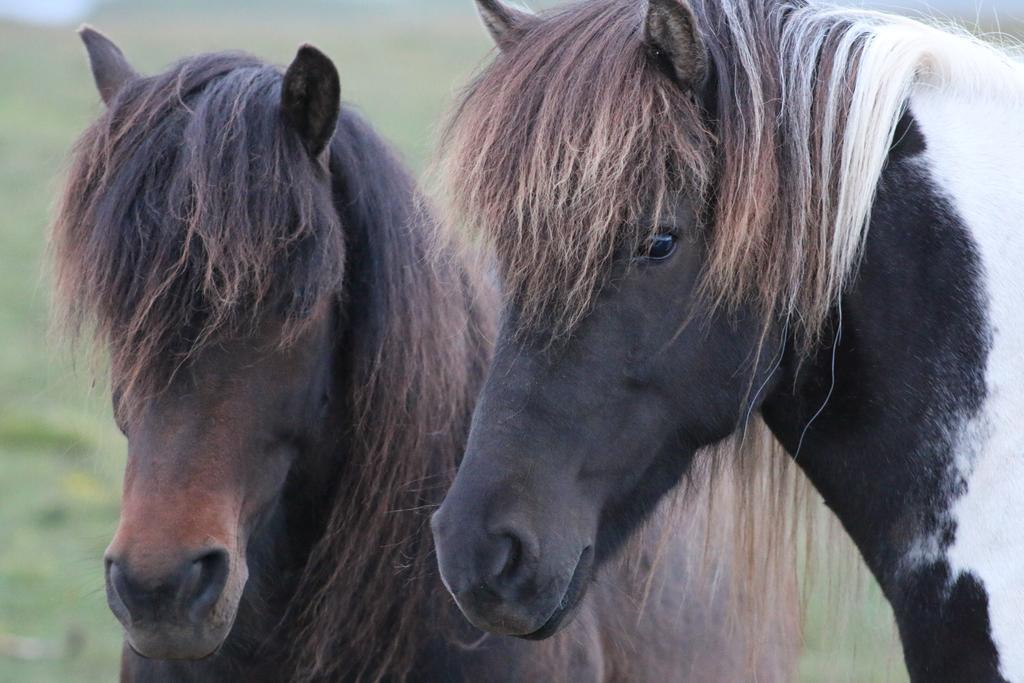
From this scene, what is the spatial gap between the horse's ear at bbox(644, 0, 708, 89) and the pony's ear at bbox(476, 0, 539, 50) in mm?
393

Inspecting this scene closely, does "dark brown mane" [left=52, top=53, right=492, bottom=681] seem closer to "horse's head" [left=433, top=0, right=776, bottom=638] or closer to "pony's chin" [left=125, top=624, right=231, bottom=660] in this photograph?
"pony's chin" [left=125, top=624, right=231, bottom=660]

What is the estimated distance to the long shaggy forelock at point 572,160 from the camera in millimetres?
2072

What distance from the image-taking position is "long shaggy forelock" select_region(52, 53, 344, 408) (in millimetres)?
2502

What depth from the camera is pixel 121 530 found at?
2.38 m

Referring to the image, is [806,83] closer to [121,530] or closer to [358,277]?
[358,277]

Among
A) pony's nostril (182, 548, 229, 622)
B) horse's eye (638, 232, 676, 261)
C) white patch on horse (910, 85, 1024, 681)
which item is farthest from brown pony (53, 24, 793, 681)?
white patch on horse (910, 85, 1024, 681)

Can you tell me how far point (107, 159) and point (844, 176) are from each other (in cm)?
157

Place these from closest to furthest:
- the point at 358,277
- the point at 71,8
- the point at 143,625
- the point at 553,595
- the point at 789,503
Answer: the point at 553,595 → the point at 143,625 → the point at 789,503 → the point at 358,277 → the point at 71,8

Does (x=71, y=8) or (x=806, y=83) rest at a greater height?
(x=71, y=8)

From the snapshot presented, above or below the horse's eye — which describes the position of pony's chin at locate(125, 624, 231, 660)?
below

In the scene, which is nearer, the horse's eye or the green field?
the horse's eye

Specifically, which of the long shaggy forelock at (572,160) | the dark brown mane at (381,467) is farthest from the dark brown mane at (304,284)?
the long shaggy forelock at (572,160)


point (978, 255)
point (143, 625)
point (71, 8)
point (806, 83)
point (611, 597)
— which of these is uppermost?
point (71, 8)

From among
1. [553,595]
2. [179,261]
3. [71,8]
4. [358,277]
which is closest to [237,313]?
[179,261]
